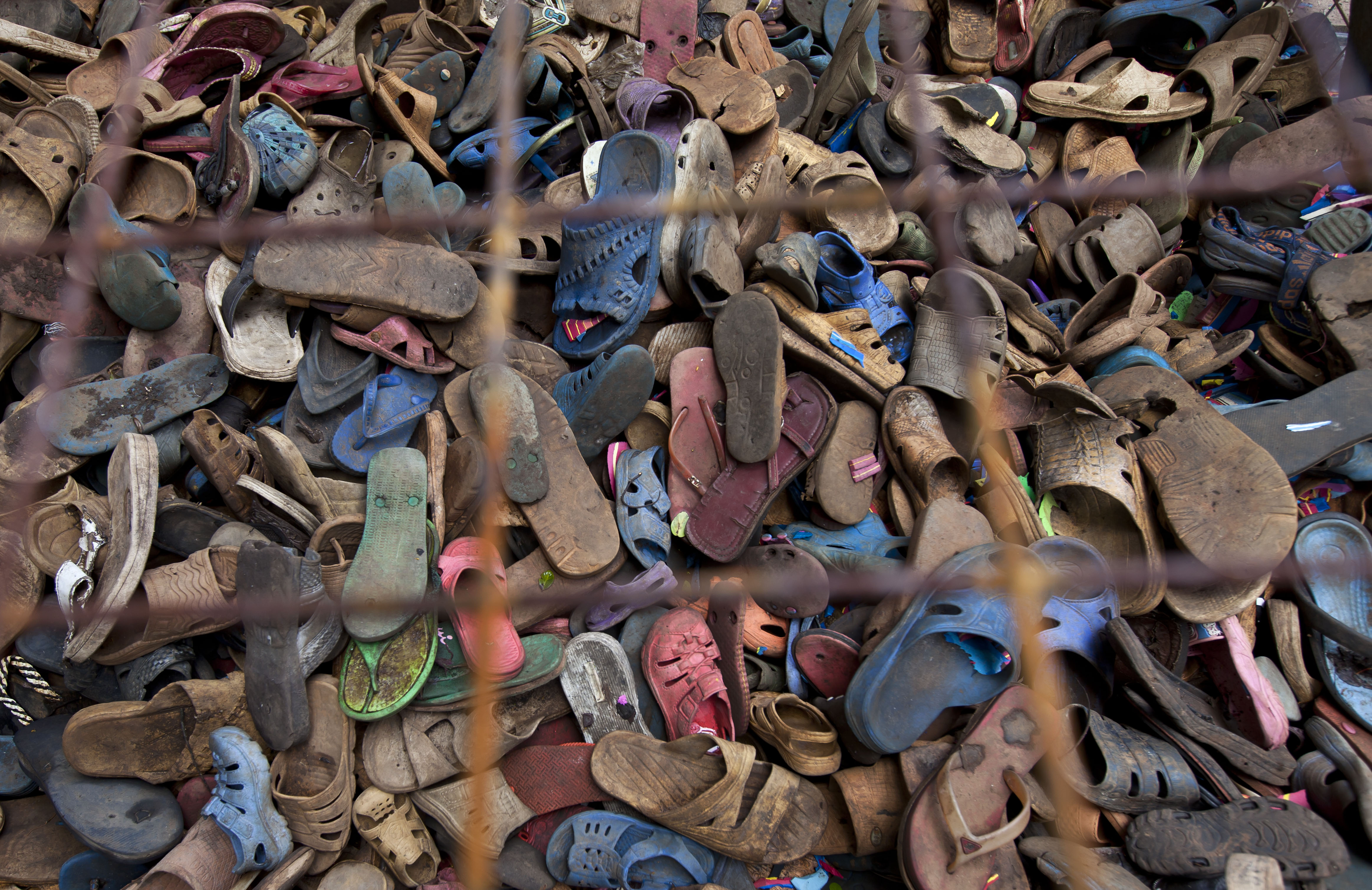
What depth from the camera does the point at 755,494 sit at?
132cm

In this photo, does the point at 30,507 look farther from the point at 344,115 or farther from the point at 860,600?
the point at 860,600

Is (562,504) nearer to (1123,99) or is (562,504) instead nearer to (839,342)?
(839,342)

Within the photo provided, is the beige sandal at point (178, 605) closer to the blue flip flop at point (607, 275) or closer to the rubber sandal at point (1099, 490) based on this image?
the blue flip flop at point (607, 275)

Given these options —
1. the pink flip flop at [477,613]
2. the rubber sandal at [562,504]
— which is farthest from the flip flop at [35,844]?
the rubber sandal at [562,504]

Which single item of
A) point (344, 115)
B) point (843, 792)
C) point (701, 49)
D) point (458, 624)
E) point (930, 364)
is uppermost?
point (701, 49)

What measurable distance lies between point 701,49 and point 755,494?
4.32 ft

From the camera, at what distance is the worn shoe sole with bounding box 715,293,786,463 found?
4.31ft

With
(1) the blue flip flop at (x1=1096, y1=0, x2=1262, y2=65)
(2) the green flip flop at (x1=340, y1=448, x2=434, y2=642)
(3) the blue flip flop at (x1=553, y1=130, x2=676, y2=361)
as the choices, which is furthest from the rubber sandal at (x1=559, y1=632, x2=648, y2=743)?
(1) the blue flip flop at (x1=1096, y1=0, x2=1262, y2=65)

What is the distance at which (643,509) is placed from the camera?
128cm

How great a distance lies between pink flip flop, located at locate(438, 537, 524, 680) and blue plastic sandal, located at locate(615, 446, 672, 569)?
0.22 m

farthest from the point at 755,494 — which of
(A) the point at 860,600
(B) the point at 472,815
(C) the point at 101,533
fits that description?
(C) the point at 101,533

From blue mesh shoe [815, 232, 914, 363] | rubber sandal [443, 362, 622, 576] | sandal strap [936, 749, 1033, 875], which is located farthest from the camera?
blue mesh shoe [815, 232, 914, 363]

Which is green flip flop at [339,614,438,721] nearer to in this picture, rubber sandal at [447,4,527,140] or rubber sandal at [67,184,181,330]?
rubber sandal at [67,184,181,330]

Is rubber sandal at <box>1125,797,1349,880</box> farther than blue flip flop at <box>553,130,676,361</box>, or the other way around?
blue flip flop at <box>553,130,676,361</box>
